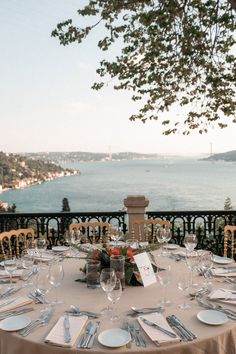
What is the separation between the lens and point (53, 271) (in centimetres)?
240

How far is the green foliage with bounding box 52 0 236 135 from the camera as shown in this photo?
7016mm

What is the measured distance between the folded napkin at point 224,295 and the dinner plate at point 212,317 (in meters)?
0.23

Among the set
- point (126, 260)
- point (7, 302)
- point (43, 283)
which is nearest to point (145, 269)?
point (126, 260)

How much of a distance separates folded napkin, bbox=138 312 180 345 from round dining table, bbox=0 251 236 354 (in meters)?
0.02

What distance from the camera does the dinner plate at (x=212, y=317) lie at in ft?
7.11

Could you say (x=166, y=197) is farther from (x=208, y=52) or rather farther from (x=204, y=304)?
(x=204, y=304)

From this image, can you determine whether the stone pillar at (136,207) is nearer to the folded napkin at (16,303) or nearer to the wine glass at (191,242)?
the wine glass at (191,242)

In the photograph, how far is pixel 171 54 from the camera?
7516 mm

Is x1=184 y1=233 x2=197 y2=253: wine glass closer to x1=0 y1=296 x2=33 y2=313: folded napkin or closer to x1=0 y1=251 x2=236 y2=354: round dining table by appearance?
x1=0 y1=251 x2=236 y2=354: round dining table

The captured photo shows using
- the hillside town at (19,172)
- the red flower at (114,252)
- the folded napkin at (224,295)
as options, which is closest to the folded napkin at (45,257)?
the red flower at (114,252)

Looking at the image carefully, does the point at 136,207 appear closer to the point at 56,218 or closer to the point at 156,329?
the point at 56,218

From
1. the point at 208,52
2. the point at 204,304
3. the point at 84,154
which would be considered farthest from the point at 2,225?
the point at 84,154

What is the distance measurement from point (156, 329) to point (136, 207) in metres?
3.40

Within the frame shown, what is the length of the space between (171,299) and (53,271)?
0.82 m
